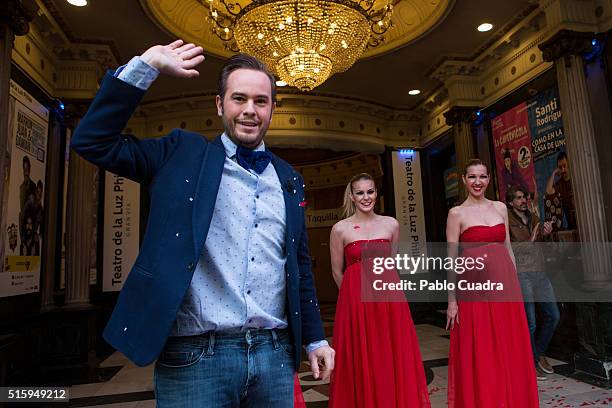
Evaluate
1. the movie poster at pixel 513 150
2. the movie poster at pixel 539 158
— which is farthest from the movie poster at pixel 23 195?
the movie poster at pixel 513 150

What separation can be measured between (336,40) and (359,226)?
7.10ft

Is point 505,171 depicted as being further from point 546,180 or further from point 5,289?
point 5,289

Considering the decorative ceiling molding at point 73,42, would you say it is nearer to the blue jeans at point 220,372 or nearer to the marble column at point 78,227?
the marble column at point 78,227

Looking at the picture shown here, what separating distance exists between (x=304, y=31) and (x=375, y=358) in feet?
10.3

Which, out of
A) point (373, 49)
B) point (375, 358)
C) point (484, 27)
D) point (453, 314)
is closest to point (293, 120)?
point (373, 49)

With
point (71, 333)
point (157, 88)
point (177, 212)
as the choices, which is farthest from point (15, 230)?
point (177, 212)

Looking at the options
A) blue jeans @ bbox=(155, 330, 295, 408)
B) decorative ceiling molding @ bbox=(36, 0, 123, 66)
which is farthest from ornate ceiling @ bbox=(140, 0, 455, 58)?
blue jeans @ bbox=(155, 330, 295, 408)

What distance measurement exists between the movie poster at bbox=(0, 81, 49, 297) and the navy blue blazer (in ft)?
14.2

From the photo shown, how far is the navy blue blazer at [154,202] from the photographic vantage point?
0.96 meters

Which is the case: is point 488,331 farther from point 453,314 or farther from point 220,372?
point 220,372

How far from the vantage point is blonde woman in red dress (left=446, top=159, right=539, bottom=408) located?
9.40 ft

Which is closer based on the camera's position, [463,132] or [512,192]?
[512,192]

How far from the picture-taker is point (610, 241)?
475cm

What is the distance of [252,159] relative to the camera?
1196 millimetres
